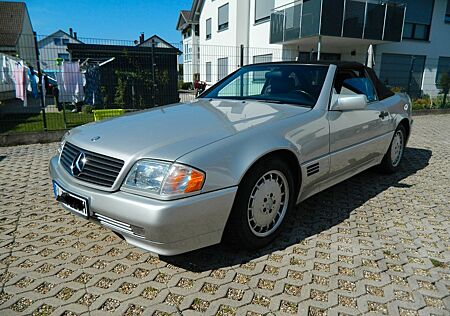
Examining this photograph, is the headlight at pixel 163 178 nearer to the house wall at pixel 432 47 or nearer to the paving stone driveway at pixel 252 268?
the paving stone driveway at pixel 252 268

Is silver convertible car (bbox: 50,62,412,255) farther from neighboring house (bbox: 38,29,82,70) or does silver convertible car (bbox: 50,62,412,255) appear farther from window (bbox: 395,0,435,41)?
window (bbox: 395,0,435,41)

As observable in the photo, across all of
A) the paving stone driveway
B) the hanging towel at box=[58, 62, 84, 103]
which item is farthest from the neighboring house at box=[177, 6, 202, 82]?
the paving stone driveway

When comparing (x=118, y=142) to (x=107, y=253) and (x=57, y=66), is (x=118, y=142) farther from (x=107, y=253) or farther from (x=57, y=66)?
(x=57, y=66)

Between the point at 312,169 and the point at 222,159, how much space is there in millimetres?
1116

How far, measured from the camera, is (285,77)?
361 cm

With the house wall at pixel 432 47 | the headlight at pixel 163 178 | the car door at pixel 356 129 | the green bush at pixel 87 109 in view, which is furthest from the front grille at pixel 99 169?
the house wall at pixel 432 47

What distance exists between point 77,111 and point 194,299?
13.5 metres

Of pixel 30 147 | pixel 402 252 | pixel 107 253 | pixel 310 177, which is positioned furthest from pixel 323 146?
pixel 30 147

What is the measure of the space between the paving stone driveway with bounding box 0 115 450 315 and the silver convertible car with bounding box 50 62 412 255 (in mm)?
309

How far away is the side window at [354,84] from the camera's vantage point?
357 centimetres

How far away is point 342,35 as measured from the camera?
13.8 metres

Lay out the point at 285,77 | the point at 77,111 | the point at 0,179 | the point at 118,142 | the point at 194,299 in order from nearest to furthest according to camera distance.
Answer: the point at 194,299 → the point at 118,142 → the point at 285,77 → the point at 0,179 → the point at 77,111

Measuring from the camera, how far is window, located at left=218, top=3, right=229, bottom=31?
21.0m

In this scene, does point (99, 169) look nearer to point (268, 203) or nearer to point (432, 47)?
point (268, 203)
